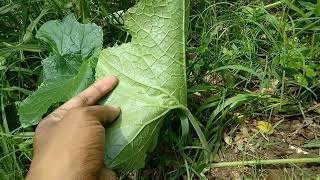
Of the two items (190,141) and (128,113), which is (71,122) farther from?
(190,141)

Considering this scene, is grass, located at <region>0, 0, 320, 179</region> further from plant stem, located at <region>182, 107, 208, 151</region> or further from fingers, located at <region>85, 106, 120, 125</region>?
fingers, located at <region>85, 106, 120, 125</region>

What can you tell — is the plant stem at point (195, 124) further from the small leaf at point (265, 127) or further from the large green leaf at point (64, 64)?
the large green leaf at point (64, 64)

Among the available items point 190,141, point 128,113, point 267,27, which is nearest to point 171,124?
point 190,141

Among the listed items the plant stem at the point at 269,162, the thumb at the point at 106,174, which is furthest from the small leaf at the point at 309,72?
the thumb at the point at 106,174

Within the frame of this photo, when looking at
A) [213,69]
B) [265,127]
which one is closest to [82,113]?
[213,69]

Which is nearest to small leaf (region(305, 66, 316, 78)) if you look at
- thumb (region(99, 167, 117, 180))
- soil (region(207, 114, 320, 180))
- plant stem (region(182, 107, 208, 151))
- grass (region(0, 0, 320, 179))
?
grass (region(0, 0, 320, 179))

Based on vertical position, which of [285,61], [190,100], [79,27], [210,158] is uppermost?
[79,27]
